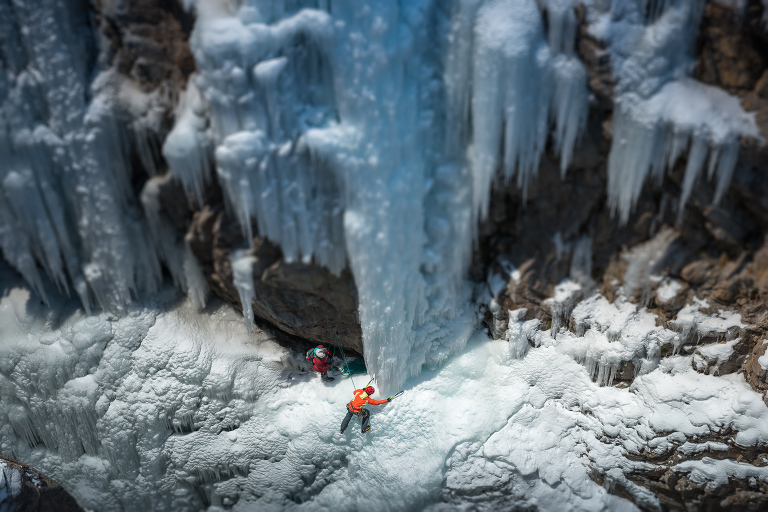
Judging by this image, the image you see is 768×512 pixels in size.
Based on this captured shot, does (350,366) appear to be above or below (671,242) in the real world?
below

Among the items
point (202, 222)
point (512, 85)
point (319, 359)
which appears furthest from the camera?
point (319, 359)

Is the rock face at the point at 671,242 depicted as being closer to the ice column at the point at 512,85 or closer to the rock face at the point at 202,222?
the ice column at the point at 512,85

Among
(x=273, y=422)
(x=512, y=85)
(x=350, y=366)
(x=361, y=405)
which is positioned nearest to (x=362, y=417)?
(x=361, y=405)

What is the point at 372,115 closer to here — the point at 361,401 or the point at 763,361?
the point at 361,401

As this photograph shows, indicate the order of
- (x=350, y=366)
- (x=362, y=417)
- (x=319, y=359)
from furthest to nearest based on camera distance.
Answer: (x=350, y=366)
(x=319, y=359)
(x=362, y=417)

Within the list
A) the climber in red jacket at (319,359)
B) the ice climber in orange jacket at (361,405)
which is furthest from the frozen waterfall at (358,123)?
the climber in red jacket at (319,359)

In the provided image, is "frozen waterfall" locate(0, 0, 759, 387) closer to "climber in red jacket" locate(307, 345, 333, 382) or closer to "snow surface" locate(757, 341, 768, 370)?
"climber in red jacket" locate(307, 345, 333, 382)

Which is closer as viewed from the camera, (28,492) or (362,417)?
(28,492)

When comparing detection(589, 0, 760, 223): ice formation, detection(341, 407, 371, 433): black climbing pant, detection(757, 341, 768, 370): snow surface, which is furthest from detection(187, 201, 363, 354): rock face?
detection(757, 341, 768, 370): snow surface
